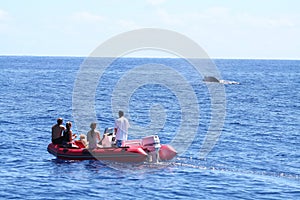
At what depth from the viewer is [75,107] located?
48.6 metres

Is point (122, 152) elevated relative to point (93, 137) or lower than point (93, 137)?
lower

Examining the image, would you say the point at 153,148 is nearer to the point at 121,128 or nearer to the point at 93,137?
the point at 121,128

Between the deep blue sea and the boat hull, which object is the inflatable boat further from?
the deep blue sea

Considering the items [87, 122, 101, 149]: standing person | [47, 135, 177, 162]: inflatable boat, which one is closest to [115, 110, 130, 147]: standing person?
[47, 135, 177, 162]: inflatable boat

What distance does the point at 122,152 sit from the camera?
23344mm

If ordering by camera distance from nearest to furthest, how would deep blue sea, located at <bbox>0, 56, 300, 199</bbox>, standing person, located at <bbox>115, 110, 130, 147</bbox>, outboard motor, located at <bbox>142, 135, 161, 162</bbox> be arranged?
deep blue sea, located at <bbox>0, 56, 300, 199</bbox>, standing person, located at <bbox>115, 110, 130, 147</bbox>, outboard motor, located at <bbox>142, 135, 161, 162</bbox>

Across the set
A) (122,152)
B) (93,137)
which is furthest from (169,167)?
(93,137)

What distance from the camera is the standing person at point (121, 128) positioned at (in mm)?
23062

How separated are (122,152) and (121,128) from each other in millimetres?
1034

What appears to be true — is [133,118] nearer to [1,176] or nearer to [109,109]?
[109,109]

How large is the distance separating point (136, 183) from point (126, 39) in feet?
21.5

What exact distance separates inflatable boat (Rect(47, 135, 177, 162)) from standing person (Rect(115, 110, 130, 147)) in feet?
1.10

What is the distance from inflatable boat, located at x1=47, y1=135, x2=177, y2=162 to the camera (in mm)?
23359

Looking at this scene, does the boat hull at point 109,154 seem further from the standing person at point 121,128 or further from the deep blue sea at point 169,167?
the standing person at point 121,128
